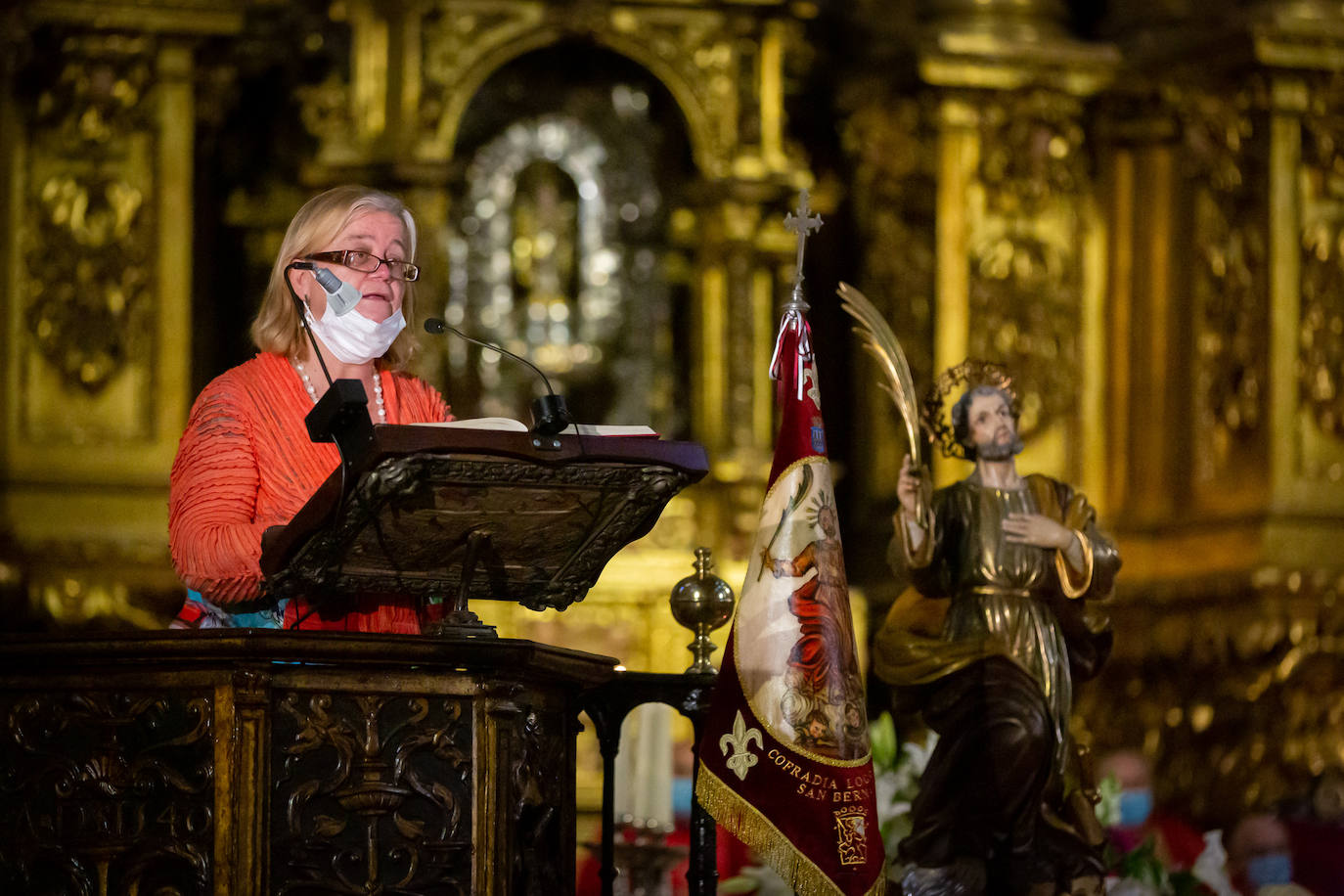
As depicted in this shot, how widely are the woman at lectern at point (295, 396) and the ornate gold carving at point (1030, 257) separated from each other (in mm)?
4665

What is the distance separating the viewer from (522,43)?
317 inches

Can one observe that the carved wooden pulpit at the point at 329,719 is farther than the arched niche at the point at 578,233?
No

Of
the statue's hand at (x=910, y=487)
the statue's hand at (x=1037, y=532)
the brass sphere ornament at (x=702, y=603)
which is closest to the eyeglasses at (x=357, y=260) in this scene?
the brass sphere ornament at (x=702, y=603)

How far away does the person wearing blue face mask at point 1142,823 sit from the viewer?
585 centimetres

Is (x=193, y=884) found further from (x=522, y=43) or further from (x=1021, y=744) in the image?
(x=522, y=43)

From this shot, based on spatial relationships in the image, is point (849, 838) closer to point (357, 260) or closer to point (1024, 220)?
point (357, 260)

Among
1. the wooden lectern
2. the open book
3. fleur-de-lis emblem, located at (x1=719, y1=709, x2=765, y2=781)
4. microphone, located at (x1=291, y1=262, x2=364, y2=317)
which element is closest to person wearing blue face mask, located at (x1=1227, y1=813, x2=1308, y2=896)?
fleur-de-lis emblem, located at (x1=719, y1=709, x2=765, y2=781)

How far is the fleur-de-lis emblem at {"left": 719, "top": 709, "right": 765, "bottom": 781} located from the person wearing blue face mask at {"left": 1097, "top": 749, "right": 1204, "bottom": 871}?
1825 mm

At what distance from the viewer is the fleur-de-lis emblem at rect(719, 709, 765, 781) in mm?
4047

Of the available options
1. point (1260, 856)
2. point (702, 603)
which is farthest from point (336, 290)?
point (1260, 856)

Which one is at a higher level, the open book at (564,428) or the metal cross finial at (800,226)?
the metal cross finial at (800,226)

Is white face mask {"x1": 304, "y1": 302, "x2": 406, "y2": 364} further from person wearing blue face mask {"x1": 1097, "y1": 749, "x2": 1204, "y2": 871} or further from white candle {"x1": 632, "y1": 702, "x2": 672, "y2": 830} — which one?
person wearing blue face mask {"x1": 1097, "y1": 749, "x2": 1204, "y2": 871}

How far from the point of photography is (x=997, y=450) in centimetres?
500

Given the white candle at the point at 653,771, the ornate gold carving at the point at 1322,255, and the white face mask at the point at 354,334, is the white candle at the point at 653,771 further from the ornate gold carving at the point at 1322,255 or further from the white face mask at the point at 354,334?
the ornate gold carving at the point at 1322,255
